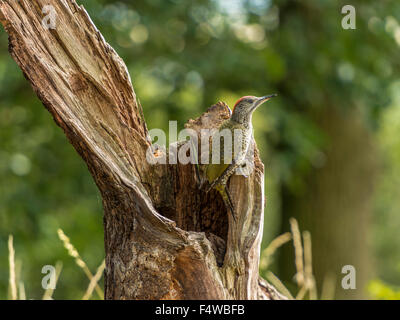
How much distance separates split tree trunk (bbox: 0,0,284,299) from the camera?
213cm

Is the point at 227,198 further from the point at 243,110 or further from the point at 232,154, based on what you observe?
the point at 243,110

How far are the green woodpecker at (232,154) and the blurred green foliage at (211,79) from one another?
121 inches

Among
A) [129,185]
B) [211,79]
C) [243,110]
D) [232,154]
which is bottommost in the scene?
[129,185]

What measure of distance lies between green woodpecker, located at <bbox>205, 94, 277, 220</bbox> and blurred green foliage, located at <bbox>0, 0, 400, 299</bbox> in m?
3.07

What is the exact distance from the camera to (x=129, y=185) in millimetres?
2154

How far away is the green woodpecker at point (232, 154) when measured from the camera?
2328 millimetres

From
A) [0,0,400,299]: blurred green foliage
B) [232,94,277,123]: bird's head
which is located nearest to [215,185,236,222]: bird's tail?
[232,94,277,123]: bird's head

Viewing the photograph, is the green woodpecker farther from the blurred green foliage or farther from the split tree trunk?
the blurred green foliage

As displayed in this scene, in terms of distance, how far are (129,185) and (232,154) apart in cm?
49

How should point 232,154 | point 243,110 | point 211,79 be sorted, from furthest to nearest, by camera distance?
point 211,79
point 243,110
point 232,154

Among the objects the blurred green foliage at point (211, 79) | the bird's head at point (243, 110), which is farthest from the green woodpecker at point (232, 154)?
the blurred green foliage at point (211, 79)

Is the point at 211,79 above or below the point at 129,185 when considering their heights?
above

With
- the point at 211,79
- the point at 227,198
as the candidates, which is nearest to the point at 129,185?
the point at 227,198
